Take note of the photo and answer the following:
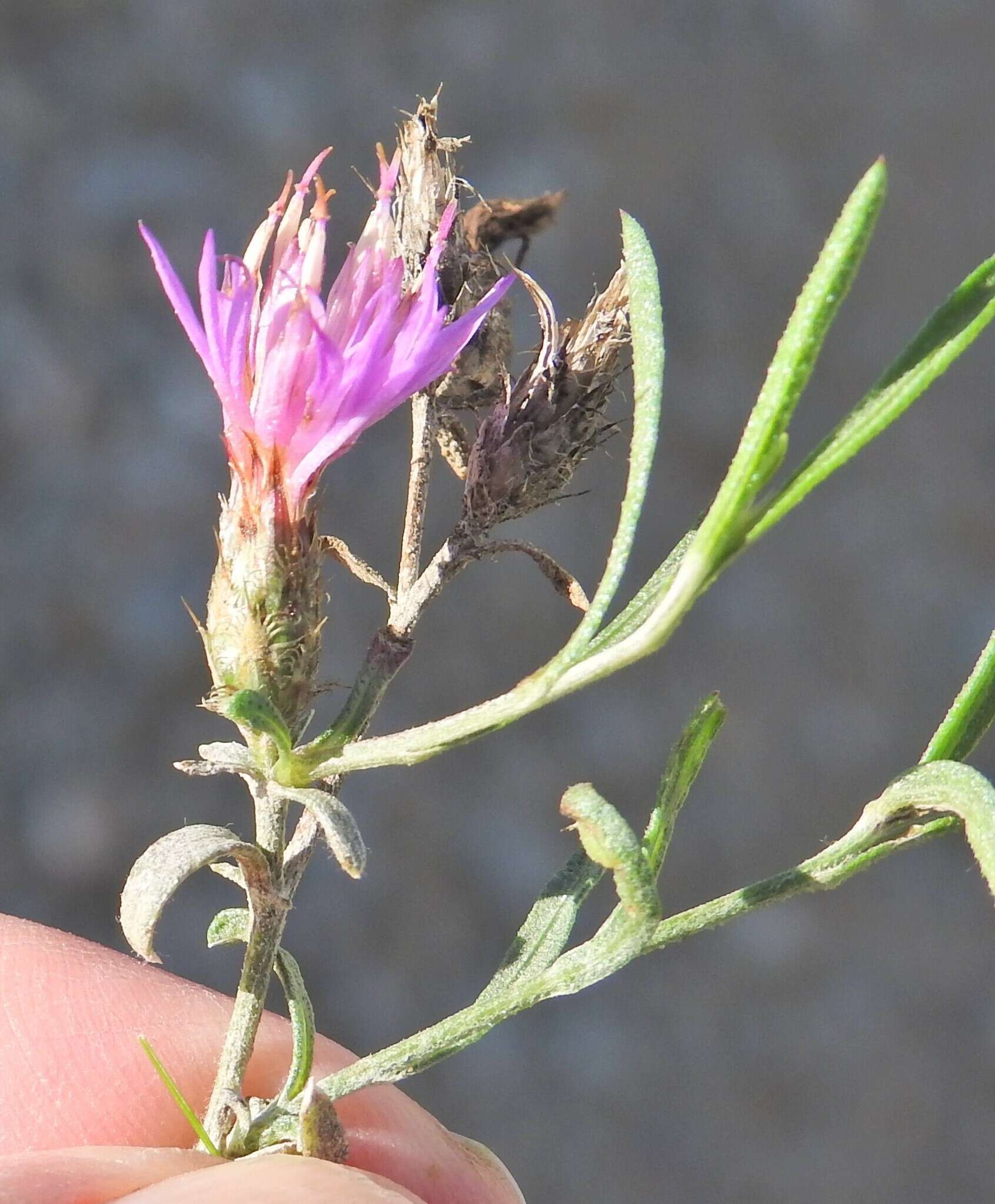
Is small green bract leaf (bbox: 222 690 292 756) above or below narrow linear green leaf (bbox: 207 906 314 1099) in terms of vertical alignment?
above

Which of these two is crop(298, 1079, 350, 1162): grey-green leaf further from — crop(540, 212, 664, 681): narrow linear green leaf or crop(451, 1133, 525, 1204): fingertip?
crop(451, 1133, 525, 1204): fingertip

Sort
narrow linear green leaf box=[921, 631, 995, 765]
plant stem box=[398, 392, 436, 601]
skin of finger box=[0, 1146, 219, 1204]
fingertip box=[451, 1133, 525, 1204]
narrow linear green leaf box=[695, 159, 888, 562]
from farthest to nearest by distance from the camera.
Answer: fingertip box=[451, 1133, 525, 1204] < skin of finger box=[0, 1146, 219, 1204] < plant stem box=[398, 392, 436, 601] < narrow linear green leaf box=[921, 631, 995, 765] < narrow linear green leaf box=[695, 159, 888, 562]

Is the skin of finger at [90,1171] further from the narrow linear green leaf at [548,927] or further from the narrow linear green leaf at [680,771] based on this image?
the narrow linear green leaf at [680,771]

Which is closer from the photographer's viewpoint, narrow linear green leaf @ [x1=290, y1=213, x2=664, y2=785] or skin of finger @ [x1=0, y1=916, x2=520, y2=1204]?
narrow linear green leaf @ [x1=290, y1=213, x2=664, y2=785]

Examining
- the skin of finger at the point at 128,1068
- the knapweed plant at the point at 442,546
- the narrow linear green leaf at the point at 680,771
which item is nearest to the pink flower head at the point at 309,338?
the knapweed plant at the point at 442,546

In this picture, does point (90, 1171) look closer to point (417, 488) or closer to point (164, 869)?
point (164, 869)

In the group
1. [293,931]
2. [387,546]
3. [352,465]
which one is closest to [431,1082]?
[293,931]

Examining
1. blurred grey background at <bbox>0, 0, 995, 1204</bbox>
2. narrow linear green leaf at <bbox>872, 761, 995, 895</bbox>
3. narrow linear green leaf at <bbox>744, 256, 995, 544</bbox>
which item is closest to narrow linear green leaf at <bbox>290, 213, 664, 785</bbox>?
narrow linear green leaf at <bbox>744, 256, 995, 544</bbox>
